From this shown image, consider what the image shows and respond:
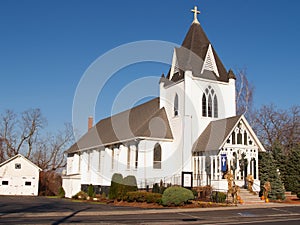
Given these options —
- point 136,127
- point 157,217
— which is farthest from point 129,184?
point 157,217

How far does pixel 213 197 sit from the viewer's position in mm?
26578

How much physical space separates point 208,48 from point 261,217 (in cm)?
2119

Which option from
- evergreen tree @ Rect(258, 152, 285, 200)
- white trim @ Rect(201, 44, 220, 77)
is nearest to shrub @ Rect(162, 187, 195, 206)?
evergreen tree @ Rect(258, 152, 285, 200)

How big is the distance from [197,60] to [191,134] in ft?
24.9

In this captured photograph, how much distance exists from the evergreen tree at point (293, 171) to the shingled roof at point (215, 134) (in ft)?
23.8

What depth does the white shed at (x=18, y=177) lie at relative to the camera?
5166 cm

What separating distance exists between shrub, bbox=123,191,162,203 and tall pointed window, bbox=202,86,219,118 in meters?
10.6

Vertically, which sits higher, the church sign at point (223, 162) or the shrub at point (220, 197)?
the church sign at point (223, 162)

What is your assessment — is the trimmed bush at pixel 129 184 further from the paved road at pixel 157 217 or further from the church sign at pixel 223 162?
the paved road at pixel 157 217

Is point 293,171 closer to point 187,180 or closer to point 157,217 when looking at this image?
point 187,180

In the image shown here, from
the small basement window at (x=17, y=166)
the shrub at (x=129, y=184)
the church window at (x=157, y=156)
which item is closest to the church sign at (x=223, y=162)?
the church window at (x=157, y=156)

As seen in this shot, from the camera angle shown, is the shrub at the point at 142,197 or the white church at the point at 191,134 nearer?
the shrub at the point at 142,197

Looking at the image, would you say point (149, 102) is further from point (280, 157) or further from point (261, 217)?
point (261, 217)

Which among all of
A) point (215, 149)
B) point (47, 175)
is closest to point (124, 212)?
point (215, 149)
